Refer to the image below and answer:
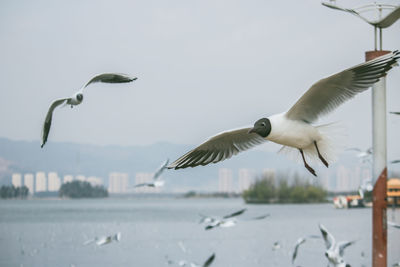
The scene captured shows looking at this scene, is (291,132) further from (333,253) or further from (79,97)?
(333,253)

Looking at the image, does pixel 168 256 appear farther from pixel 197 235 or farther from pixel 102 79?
pixel 102 79

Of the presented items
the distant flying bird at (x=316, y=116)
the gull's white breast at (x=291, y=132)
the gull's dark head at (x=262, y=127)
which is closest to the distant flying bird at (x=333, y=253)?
the distant flying bird at (x=316, y=116)

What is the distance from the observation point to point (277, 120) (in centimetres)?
477

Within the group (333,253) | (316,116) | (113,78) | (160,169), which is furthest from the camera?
(333,253)

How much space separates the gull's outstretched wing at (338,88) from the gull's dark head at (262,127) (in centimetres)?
26

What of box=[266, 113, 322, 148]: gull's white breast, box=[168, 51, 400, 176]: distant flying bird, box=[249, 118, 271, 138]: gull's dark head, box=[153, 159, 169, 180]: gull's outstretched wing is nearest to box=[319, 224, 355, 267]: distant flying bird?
box=[153, 159, 169, 180]: gull's outstretched wing

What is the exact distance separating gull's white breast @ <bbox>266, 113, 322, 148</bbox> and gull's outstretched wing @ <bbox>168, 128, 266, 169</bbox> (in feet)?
1.86

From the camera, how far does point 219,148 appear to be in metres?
5.66

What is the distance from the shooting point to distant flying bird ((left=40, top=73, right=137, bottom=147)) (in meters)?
4.31

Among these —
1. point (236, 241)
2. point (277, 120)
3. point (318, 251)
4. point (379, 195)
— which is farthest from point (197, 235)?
point (277, 120)

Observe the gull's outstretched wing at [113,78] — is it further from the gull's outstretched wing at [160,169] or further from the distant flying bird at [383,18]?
the distant flying bird at [383,18]

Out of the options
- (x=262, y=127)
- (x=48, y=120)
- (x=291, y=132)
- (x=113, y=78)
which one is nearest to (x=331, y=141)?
(x=291, y=132)

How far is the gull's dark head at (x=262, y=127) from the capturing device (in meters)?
4.57

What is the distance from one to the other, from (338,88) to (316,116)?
10.8 inches
